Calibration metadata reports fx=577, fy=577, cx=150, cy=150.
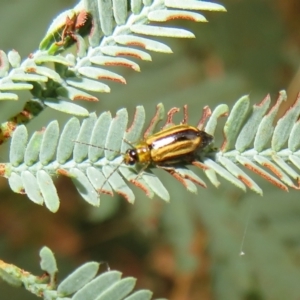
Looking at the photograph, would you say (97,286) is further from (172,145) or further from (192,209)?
(192,209)

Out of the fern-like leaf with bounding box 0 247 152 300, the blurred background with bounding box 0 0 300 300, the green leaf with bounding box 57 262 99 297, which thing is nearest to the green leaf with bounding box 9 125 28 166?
the fern-like leaf with bounding box 0 247 152 300

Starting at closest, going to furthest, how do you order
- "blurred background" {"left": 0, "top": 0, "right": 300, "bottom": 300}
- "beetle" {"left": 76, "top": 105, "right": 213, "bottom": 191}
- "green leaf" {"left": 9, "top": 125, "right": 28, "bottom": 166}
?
"green leaf" {"left": 9, "top": 125, "right": 28, "bottom": 166} → "beetle" {"left": 76, "top": 105, "right": 213, "bottom": 191} → "blurred background" {"left": 0, "top": 0, "right": 300, "bottom": 300}

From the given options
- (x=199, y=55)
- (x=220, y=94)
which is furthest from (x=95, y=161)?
(x=199, y=55)

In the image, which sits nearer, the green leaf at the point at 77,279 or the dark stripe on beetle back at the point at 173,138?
the green leaf at the point at 77,279

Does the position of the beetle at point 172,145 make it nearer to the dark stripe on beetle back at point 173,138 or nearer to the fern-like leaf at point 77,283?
the dark stripe on beetle back at point 173,138

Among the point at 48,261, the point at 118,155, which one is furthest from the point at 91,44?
the point at 48,261

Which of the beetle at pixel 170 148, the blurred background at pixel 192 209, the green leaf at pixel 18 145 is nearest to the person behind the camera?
the green leaf at pixel 18 145

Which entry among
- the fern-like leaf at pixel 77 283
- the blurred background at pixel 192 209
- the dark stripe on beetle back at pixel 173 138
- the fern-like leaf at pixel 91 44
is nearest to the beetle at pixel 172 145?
the dark stripe on beetle back at pixel 173 138

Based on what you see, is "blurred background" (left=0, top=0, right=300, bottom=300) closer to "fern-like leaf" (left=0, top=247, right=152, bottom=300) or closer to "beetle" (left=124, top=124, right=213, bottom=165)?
"beetle" (left=124, top=124, right=213, bottom=165)

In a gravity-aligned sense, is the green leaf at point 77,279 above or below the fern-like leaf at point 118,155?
below
